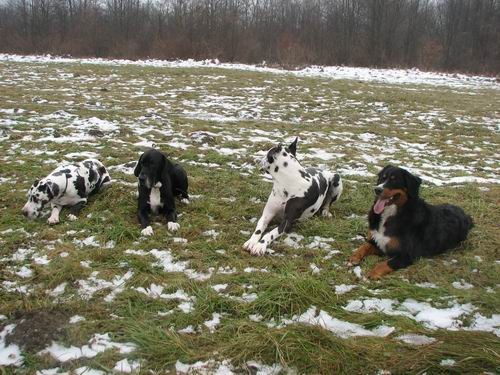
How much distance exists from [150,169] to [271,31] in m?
40.2

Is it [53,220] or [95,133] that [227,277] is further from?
[95,133]

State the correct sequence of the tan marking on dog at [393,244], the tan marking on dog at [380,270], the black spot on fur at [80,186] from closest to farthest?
the tan marking on dog at [380,270], the tan marking on dog at [393,244], the black spot on fur at [80,186]

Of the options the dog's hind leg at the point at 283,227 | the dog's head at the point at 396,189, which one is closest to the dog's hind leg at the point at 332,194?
the dog's hind leg at the point at 283,227

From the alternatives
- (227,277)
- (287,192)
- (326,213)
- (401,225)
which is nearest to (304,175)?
(287,192)

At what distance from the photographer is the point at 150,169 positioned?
5.62 metres

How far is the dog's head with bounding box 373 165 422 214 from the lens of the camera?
461 centimetres

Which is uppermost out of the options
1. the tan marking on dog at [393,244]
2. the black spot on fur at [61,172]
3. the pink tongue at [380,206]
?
the pink tongue at [380,206]

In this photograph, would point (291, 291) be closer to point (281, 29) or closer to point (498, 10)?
point (281, 29)

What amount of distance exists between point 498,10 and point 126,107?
153 ft

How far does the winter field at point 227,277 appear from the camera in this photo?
122 inches

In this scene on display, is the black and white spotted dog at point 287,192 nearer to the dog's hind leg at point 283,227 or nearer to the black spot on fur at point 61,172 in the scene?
the dog's hind leg at point 283,227

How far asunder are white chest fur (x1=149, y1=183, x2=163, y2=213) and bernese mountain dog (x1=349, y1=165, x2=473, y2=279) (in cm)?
266

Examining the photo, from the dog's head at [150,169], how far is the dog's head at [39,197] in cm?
119

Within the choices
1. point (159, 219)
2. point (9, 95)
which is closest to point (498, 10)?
point (9, 95)
